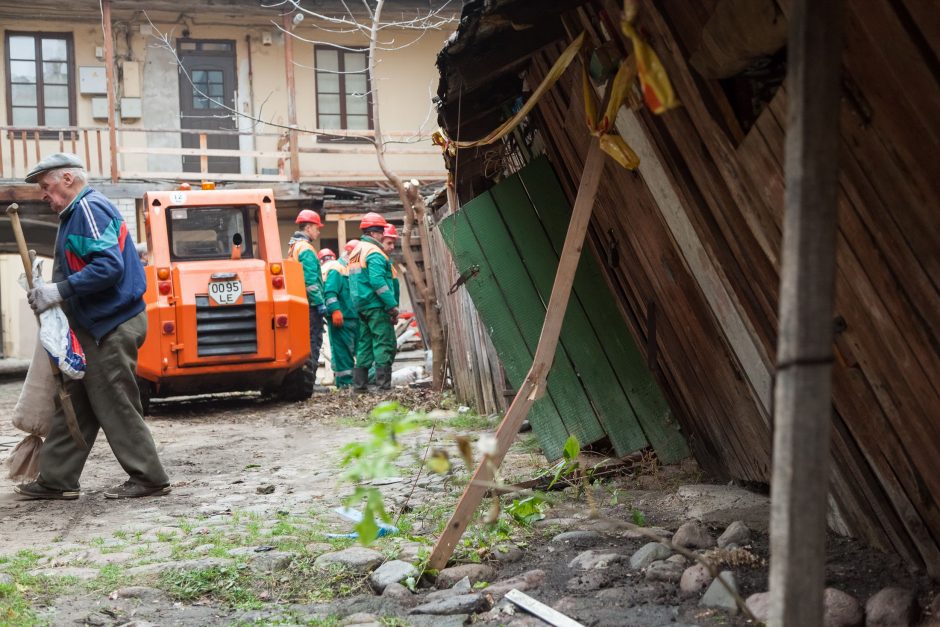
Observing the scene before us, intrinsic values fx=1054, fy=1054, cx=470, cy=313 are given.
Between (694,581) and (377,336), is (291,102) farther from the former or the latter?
(694,581)

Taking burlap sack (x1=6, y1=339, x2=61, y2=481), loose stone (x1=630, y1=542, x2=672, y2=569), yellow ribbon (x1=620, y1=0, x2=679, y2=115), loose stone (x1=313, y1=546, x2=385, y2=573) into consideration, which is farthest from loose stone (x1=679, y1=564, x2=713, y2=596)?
burlap sack (x1=6, y1=339, x2=61, y2=481)

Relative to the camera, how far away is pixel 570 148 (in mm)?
5484

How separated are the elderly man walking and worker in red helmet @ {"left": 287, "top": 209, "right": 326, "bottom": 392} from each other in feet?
20.0

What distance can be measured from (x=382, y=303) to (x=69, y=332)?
651 centimetres

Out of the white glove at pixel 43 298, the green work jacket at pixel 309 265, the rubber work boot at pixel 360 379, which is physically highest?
the green work jacket at pixel 309 265

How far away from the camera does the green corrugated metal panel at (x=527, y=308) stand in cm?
608

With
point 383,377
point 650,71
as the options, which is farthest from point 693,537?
point 383,377

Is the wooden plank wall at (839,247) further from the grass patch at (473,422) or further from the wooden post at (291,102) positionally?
the wooden post at (291,102)

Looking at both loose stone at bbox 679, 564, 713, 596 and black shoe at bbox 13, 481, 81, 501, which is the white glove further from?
loose stone at bbox 679, 564, 713, 596

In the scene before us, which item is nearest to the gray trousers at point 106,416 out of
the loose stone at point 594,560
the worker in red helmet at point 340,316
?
the loose stone at point 594,560

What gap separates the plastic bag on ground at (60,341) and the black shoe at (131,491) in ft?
2.62

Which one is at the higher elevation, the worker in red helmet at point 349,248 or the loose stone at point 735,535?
the worker in red helmet at point 349,248

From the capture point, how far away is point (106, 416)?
20.3 ft

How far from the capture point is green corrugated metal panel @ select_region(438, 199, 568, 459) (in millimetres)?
6117
